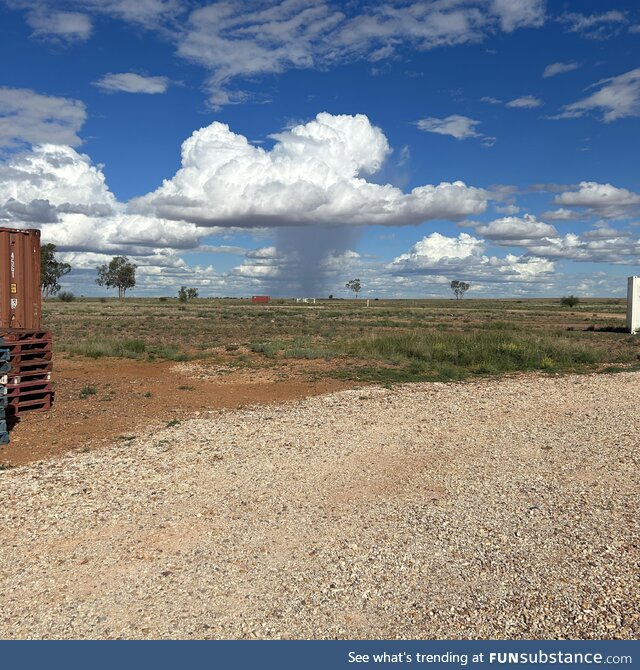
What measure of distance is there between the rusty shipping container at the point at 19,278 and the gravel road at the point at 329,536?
4816 mm

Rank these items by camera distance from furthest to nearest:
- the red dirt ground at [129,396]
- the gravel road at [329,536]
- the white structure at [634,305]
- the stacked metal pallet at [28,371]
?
the white structure at [634,305] → the stacked metal pallet at [28,371] → the red dirt ground at [129,396] → the gravel road at [329,536]

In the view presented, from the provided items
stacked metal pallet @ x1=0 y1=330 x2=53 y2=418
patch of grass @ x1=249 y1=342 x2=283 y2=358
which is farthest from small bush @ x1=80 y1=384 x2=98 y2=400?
patch of grass @ x1=249 y1=342 x2=283 y2=358

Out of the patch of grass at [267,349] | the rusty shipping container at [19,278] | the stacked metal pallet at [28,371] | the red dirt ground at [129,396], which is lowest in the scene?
Answer: the red dirt ground at [129,396]

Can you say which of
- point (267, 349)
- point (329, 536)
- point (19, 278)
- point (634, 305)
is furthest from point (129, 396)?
point (634, 305)

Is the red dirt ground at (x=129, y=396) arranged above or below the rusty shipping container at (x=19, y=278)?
below

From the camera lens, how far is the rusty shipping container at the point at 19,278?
1196cm

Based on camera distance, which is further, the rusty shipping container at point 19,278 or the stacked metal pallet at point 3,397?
the rusty shipping container at point 19,278

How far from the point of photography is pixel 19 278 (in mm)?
12219

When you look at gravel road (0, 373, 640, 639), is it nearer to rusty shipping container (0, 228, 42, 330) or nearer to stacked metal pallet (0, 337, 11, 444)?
stacked metal pallet (0, 337, 11, 444)

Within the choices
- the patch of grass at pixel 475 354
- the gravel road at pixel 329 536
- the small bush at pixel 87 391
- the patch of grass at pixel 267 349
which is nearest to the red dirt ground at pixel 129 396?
the small bush at pixel 87 391

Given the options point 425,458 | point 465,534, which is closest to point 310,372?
point 425,458

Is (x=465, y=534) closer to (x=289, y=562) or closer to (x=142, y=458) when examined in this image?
(x=289, y=562)

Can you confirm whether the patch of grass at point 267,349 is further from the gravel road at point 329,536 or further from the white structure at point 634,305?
the white structure at point 634,305

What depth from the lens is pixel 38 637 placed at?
402 centimetres
